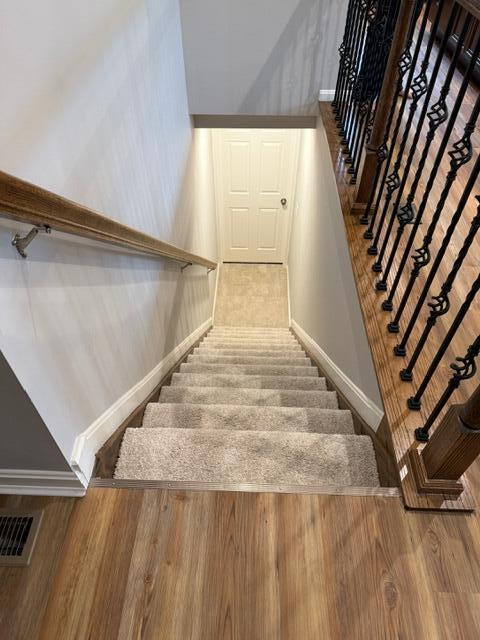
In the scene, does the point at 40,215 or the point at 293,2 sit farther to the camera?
the point at 293,2

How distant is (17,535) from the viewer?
121cm

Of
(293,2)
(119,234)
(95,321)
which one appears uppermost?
(293,2)

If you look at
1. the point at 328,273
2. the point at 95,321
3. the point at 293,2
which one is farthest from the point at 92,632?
the point at 293,2

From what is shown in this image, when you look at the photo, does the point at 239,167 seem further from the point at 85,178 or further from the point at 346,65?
the point at 85,178

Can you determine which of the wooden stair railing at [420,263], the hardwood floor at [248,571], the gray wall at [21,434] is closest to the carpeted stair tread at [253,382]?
the wooden stair railing at [420,263]

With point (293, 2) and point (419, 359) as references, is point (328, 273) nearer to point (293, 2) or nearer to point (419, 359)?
point (419, 359)

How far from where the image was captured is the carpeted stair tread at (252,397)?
2141 mm

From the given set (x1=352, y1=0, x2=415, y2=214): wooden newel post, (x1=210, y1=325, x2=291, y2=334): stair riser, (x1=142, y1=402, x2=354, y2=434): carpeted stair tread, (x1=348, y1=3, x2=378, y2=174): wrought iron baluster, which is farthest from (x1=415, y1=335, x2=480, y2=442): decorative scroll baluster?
(x1=210, y1=325, x2=291, y2=334): stair riser

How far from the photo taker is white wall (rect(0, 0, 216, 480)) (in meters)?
0.93

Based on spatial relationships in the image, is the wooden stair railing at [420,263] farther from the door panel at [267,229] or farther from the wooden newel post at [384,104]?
the door panel at [267,229]

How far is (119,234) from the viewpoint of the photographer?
1.37 meters

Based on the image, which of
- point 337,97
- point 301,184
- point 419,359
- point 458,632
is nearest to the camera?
point 458,632

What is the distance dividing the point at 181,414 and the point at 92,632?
90cm

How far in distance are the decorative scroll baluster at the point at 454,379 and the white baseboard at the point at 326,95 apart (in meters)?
2.61
